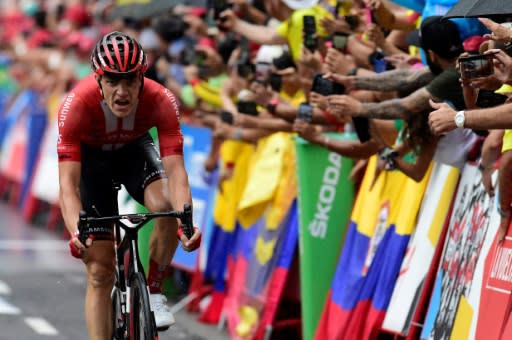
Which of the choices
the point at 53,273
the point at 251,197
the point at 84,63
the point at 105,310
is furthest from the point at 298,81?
the point at 84,63

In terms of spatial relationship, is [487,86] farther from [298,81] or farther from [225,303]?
[225,303]

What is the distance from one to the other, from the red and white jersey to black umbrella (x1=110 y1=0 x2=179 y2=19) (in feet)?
19.6

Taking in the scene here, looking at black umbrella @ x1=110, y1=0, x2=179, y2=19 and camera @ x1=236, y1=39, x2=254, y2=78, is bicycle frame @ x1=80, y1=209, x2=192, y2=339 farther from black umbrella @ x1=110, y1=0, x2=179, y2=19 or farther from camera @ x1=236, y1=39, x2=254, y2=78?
black umbrella @ x1=110, y1=0, x2=179, y2=19

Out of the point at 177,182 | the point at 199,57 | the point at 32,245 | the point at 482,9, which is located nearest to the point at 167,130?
the point at 177,182

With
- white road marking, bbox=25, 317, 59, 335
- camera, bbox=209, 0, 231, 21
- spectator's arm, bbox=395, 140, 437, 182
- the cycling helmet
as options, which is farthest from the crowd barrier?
the cycling helmet

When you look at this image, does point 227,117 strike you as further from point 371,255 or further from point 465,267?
point 465,267

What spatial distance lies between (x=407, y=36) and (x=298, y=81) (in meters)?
1.27

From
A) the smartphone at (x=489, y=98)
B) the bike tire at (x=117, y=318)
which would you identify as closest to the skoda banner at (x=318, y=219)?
the bike tire at (x=117, y=318)

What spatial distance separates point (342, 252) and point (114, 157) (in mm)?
2114

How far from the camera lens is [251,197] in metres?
11.5

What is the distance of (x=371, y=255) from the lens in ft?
31.2

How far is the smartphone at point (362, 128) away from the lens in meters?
9.12

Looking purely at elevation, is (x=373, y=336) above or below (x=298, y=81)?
below

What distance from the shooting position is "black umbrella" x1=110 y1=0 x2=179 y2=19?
1491 centimetres
